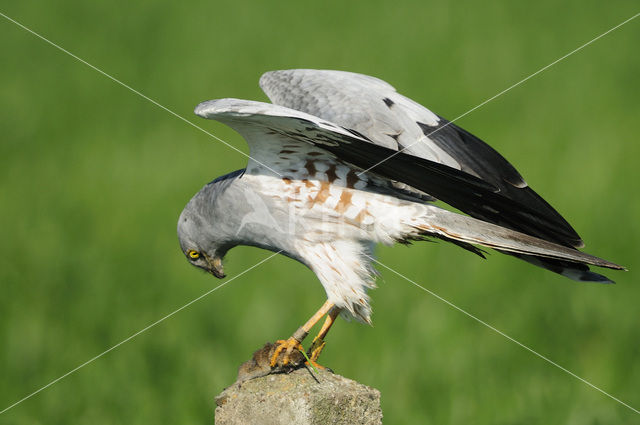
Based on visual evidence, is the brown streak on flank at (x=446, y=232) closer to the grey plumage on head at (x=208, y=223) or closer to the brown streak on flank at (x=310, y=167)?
the brown streak on flank at (x=310, y=167)

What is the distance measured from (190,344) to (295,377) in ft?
12.3

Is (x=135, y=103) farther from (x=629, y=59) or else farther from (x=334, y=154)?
(x=334, y=154)

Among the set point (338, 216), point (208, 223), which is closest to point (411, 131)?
point (338, 216)

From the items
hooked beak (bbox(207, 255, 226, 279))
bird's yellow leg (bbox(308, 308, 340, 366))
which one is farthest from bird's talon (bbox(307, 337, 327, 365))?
hooked beak (bbox(207, 255, 226, 279))

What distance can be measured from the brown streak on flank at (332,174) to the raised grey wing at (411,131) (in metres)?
0.27

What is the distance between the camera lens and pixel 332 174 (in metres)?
4.09

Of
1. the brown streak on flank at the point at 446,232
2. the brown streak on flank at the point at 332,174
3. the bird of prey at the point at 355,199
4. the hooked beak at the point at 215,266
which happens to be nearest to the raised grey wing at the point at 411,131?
the bird of prey at the point at 355,199

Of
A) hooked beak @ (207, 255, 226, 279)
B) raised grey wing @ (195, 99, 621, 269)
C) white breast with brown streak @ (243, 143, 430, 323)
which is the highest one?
raised grey wing @ (195, 99, 621, 269)

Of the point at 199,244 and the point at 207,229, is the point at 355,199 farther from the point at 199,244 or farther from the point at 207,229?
the point at 199,244

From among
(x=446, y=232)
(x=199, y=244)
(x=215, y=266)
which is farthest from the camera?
(x=215, y=266)

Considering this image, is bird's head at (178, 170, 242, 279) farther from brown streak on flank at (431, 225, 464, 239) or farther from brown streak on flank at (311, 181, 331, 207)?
brown streak on flank at (431, 225, 464, 239)

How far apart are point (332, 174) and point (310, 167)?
116 millimetres

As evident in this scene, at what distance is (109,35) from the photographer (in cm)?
1361

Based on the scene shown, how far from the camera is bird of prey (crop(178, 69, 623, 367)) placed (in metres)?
3.71
